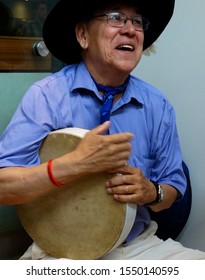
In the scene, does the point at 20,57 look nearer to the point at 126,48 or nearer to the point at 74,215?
the point at 126,48

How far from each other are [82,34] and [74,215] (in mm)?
616

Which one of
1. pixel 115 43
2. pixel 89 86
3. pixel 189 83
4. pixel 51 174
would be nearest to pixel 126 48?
pixel 115 43

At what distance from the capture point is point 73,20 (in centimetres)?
158

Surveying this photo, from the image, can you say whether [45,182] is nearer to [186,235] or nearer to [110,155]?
[110,155]

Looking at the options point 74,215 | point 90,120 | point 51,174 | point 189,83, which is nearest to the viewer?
point 51,174

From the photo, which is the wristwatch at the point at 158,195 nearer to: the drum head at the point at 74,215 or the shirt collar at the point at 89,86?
the drum head at the point at 74,215

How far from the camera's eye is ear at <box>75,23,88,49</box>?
5.11 ft

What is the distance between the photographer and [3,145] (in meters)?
1.42

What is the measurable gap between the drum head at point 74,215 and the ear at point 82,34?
0.35 metres


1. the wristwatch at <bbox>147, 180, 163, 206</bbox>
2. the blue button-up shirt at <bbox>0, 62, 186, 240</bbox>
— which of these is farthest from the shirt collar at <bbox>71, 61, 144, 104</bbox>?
the wristwatch at <bbox>147, 180, 163, 206</bbox>

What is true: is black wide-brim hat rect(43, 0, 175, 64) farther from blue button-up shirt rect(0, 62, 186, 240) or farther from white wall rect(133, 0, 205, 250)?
white wall rect(133, 0, 205, 250)

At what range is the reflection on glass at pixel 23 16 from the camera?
1830mm

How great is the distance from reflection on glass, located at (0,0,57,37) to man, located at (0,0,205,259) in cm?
29
